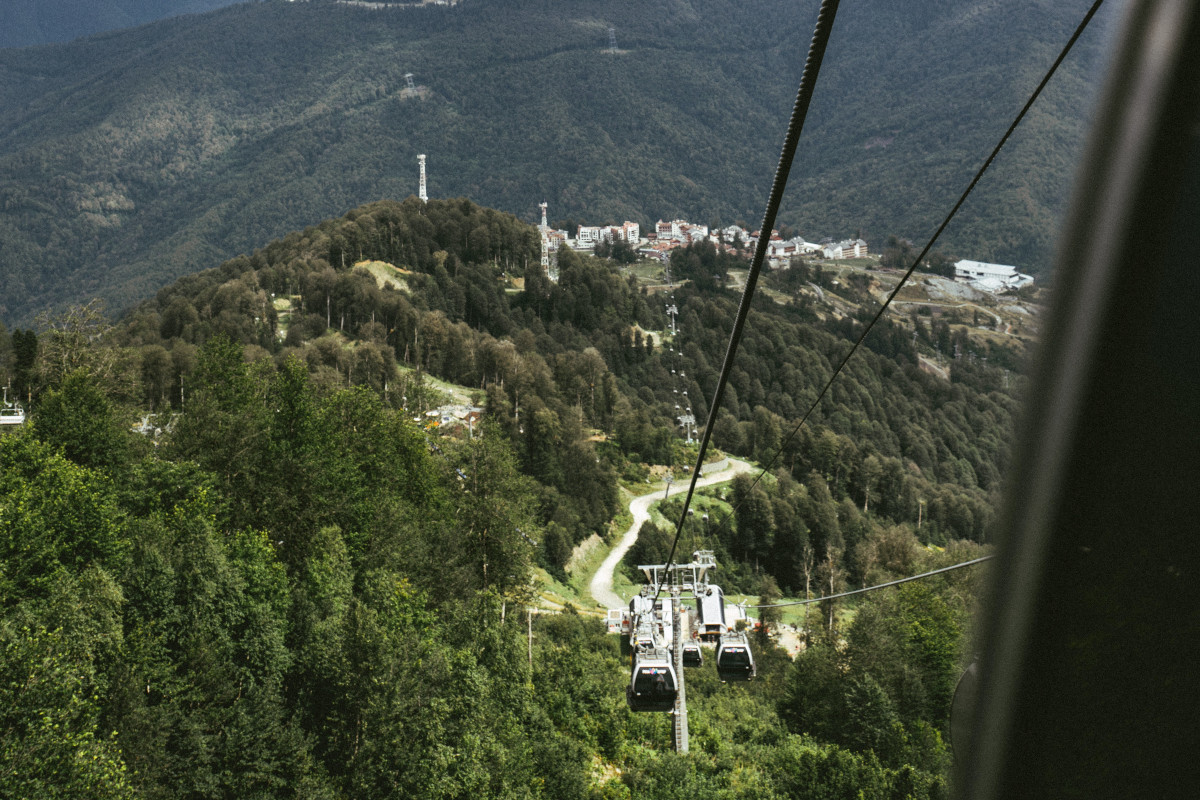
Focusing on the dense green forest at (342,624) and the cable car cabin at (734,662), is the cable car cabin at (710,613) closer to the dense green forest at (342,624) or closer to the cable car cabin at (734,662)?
the cable car cabin at (734,662)

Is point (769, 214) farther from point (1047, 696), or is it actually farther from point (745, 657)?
point (745, 657)

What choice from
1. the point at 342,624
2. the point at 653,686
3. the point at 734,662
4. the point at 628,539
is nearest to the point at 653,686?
the point at 653,686

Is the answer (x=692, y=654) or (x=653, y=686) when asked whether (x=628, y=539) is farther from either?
(x=653, y=686)

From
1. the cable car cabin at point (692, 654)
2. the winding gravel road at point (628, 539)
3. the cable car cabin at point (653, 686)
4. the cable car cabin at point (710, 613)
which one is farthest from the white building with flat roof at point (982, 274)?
the cable car cabin at point (653, 686)

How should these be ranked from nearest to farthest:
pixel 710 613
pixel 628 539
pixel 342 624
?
pixel 342 624 < pixel 710 613 < pixel 628 539

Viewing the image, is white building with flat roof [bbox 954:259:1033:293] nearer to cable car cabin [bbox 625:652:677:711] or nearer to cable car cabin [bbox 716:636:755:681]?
cable car cabin [bbox 716:636:755:681]

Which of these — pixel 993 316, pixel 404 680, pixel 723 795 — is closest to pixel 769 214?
pixel 404 680
